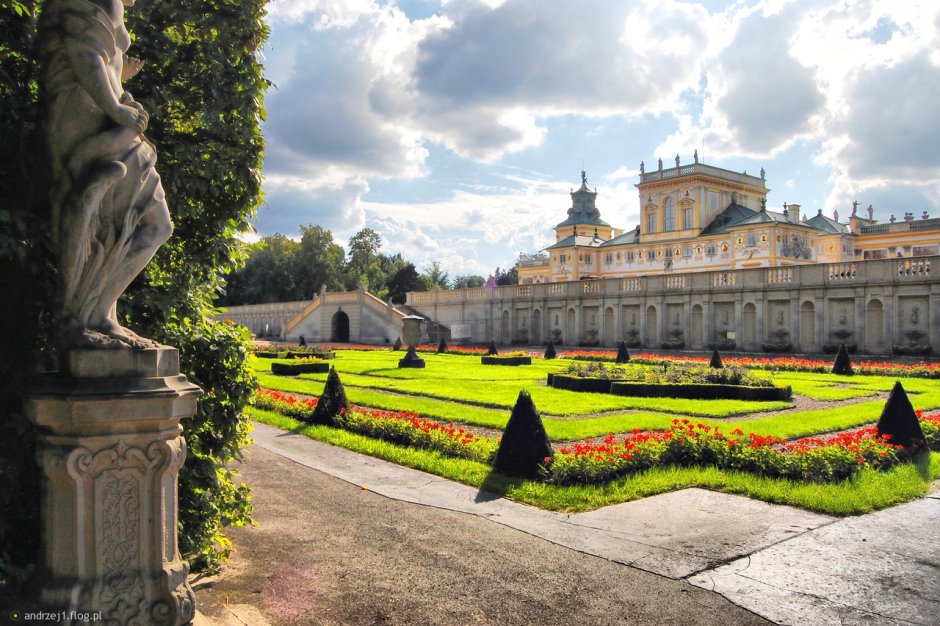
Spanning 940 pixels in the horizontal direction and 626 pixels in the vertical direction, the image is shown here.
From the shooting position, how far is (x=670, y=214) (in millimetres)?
75312

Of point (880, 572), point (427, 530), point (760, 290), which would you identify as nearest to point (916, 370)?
point (760, 290)

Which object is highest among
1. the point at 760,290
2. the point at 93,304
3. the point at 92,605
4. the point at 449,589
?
the point at 760,290

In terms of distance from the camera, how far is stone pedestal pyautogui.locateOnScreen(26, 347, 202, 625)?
12.3 feet

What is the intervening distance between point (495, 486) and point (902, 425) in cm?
663

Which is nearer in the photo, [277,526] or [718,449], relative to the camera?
[277,526]

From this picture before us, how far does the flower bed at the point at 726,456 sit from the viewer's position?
8.84 metres

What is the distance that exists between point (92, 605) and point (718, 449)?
825cm

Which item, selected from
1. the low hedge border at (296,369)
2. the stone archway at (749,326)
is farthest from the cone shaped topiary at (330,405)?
the stone archway at (749,326)

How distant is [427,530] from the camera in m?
6.89

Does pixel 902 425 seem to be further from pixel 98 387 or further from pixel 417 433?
pixel 98 387

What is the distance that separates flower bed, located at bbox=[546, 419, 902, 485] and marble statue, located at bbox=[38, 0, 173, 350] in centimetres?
619

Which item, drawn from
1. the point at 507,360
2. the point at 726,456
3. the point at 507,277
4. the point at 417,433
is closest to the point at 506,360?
the point at 507,360

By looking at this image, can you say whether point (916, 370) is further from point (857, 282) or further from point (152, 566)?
point (152, 566)

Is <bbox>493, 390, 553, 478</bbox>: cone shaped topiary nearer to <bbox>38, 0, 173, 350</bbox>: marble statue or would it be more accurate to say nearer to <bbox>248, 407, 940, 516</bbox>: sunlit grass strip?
<bbox>248, 407, 940, 516</bbox>: sunlit grass strip
